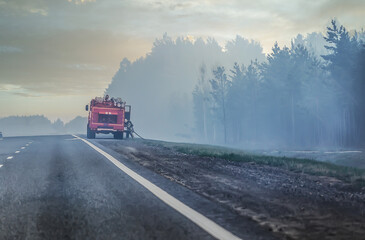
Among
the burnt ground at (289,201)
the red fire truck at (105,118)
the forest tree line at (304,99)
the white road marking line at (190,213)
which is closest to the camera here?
the white road marking line at (190,213)

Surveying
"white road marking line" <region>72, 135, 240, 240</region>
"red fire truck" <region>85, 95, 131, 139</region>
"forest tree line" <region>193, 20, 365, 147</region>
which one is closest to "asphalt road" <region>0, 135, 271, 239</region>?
"white road marking line" <region>72, 135, 240, 240</region>

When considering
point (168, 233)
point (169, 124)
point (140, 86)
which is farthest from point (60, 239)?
point (140, 86)

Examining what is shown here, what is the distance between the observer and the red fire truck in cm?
3111

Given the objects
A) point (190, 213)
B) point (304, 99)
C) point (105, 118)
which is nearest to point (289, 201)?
point (190, 213)

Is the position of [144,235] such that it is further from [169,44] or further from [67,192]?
[169,44]

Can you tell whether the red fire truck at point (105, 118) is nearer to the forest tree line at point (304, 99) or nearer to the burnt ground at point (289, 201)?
the burnt ground at point (289, 201)

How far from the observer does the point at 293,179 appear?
331 inches

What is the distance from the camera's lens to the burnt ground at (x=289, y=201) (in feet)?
13.4

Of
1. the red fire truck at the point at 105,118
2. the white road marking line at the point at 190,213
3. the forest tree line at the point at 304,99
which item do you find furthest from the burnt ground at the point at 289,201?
the forest tree line at the point at 304,99

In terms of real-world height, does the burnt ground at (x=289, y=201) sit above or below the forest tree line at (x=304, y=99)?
below

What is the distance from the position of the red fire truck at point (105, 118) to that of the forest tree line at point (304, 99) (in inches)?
1139

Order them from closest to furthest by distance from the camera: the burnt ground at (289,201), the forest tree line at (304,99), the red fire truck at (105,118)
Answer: the burnt ground at (289,201) → the red fire truck at (105,118) → the forest tree line at (304,99)

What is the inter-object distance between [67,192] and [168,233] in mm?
3312

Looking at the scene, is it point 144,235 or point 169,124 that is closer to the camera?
point 144,235
